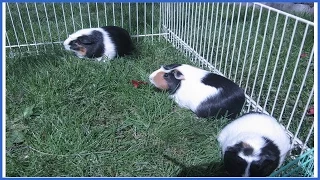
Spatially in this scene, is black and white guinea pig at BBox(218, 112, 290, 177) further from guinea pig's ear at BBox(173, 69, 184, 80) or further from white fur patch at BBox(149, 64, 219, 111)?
guinea pig's ear at BBox(173, 69, 184, 80)

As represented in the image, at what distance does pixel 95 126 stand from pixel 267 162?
126 centimetres

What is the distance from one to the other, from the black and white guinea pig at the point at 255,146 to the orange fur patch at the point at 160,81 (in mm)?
724

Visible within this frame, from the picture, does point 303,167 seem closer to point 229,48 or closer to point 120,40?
point 229,48

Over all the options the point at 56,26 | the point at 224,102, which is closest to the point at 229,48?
the point at 224,102

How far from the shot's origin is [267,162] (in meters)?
1.71

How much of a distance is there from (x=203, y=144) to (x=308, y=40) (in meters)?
2.28

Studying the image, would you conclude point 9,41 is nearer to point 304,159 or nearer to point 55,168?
point 55,168

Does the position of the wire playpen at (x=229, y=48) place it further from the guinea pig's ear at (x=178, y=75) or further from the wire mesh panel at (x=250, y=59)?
the guinea pig's ear at (x=178, y=75)

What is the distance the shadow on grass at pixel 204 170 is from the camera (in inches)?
75.5

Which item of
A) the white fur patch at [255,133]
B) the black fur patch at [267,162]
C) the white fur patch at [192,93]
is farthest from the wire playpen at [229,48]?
the white fur patch at [192,93]

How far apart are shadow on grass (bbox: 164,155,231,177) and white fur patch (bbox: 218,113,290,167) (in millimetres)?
116

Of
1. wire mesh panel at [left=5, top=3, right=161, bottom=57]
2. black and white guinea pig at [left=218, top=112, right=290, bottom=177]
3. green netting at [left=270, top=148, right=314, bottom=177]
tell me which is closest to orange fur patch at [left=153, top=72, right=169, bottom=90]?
black and white guinea pig at [left=218, top=112, right=290, bottom=177]

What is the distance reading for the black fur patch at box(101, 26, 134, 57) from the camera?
10.9 feet

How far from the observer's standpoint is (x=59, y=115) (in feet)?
7.50
